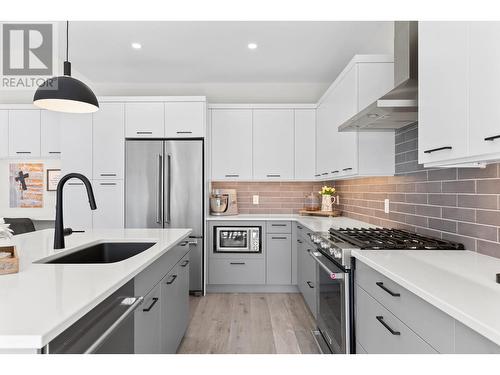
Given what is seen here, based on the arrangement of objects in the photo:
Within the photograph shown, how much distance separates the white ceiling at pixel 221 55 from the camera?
303 centimetres

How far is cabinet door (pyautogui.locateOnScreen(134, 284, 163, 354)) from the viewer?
4.81ft

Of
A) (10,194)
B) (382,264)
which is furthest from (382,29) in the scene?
(10,194)

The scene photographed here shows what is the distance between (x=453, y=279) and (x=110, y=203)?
12.0 feet

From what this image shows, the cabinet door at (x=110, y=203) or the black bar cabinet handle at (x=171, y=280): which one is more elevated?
the cabinet door at (x=110, y=203)

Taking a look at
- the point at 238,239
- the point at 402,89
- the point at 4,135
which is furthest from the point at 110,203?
the point at 402,89

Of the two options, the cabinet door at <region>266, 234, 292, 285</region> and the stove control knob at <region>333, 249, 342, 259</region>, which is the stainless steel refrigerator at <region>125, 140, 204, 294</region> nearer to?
the cabinet door at <region>266, 234, 292, 285</region>

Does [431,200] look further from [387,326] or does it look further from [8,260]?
[8,260]

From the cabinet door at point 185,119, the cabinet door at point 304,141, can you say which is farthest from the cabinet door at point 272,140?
the cabinet door at point 185,119

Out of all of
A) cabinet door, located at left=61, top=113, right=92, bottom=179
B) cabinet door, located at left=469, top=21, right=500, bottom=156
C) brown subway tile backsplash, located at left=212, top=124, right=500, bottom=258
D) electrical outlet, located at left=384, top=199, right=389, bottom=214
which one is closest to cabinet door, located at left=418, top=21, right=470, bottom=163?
cabinet door, located at left=469, top=21, right=500, bottom=156

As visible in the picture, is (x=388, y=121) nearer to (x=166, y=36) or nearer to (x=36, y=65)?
(x=166, y=36)

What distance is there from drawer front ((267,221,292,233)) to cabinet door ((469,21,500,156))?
2799mm

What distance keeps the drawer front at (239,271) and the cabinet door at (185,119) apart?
1584mm

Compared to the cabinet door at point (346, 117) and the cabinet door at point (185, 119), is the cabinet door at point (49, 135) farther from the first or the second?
the cabinet door at point (346, 117)

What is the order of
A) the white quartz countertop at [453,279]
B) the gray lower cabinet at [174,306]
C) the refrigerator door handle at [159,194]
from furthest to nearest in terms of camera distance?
1. the refrigerator door handle at [159,194]
2. the gray lower cabinet at [174,306]
3. the white quartz countertop at [453,279]
